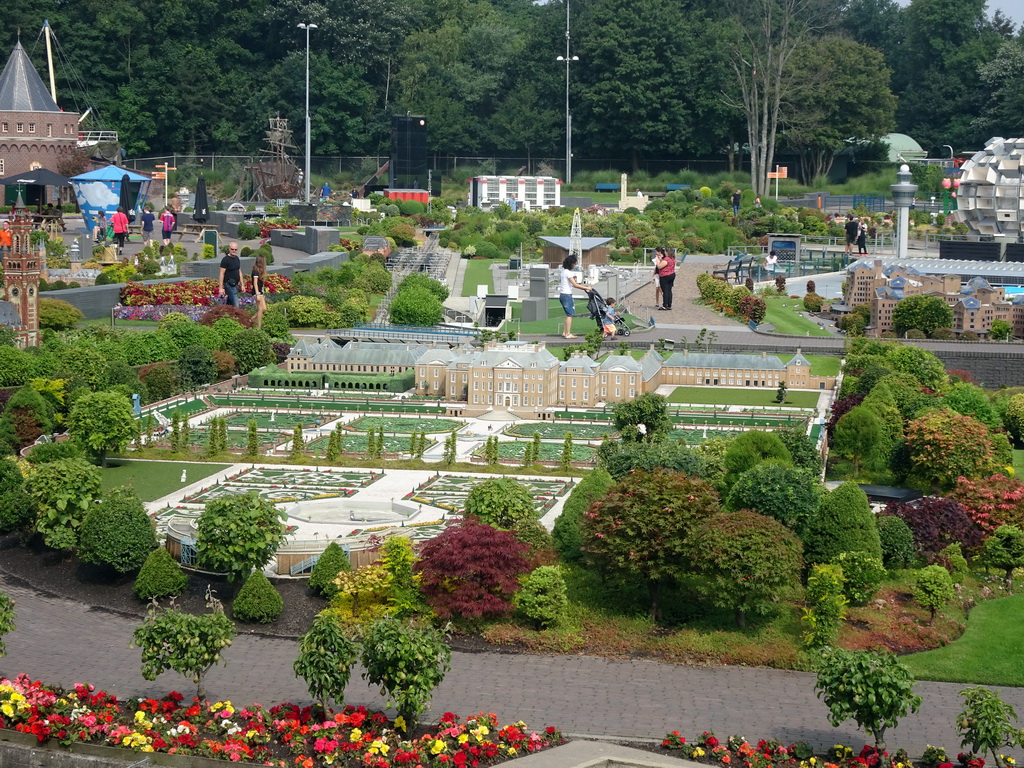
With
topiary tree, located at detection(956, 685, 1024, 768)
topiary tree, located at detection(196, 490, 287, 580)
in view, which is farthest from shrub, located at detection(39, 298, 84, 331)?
topiary tree, located at detection(956, 685, 1024, 768)

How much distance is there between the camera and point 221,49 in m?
110

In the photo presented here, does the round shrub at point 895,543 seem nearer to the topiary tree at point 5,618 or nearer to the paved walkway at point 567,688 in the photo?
the paved walkway at point 567,688

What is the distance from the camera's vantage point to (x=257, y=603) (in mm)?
30703

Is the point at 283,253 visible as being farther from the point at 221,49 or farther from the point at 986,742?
the point at 986,742

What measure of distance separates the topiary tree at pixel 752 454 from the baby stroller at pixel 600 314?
23.8 meters

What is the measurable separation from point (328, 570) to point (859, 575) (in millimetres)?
10367

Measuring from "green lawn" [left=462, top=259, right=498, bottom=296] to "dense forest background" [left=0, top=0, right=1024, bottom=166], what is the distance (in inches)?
1140

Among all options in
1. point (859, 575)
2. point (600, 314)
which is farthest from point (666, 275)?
point (859, 575)

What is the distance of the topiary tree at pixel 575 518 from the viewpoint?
32844mm

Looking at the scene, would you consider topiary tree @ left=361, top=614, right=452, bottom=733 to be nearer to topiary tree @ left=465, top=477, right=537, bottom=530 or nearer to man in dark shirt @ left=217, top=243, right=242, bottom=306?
topiary tree @ left=465, top=477, right=537, bottom=530

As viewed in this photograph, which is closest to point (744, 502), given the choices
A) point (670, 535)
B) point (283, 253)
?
point (670, 535)

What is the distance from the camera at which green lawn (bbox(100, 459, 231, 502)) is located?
128 feet

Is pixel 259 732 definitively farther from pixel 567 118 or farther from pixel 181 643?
pixel 567 118

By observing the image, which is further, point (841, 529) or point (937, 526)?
point (937, 526)
